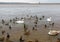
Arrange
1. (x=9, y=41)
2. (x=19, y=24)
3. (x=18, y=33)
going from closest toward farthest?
(x=9, y=41)
(x=18, y=33)
(x=19, y=24)

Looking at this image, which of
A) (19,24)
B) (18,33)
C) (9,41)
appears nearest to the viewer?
(9,41)

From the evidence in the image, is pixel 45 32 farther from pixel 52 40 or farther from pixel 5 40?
pixel 5 40

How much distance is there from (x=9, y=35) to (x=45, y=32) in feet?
7.78

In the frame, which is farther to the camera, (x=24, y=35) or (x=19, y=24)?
(x=19, y=24)

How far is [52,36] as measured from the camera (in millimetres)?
12133

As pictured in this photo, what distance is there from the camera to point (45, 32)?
43.8 ft

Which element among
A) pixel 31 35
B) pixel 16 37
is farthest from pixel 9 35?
pixel 31 35

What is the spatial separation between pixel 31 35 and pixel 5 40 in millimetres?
1852

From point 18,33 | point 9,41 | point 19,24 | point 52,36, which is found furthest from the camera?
point 19,24

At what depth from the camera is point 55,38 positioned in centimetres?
1180

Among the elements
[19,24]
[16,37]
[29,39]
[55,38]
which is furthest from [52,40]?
[19,24]

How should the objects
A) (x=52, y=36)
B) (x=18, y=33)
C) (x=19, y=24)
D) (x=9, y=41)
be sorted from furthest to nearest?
(x=19, y=24), (x=18, y=33), (x=52, y=36), (x=9, y=41)

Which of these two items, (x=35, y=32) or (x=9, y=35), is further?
(x=35, y=32)

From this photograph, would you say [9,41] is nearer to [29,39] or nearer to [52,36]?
[29,39]
